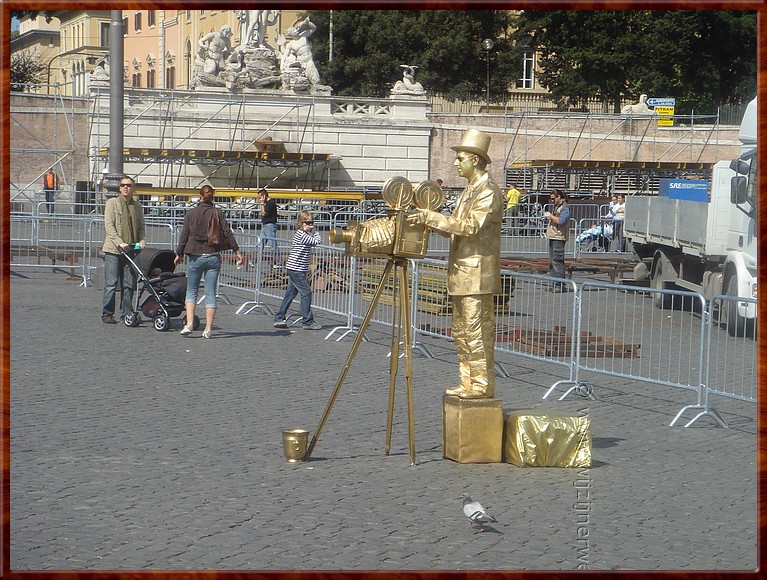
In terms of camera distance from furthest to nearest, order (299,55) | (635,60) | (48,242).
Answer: (635,60) < (299,55) < (48,242)

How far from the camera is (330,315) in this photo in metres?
16.1

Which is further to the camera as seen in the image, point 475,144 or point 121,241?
point 121,241

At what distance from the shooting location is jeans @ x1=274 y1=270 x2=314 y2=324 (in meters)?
14.2

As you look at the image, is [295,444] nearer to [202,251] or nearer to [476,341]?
[476,341]

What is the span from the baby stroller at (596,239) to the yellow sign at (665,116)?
17.8 meters

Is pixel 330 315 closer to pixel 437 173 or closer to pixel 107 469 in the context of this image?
pixel 107 469

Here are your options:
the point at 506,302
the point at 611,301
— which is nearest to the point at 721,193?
the point at 611,301

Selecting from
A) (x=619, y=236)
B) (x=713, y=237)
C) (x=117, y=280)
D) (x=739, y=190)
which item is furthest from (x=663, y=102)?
(x=117, y=280)

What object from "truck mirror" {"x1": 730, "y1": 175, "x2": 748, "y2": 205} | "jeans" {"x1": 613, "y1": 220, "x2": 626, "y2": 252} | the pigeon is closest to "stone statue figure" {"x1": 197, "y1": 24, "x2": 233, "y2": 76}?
"jeans" {"x1": 613, "y1": 220, "x2": 626, "y2": 252}

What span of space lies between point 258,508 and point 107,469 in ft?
4.40

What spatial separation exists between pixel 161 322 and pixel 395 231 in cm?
707

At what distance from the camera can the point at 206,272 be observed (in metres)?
13.4

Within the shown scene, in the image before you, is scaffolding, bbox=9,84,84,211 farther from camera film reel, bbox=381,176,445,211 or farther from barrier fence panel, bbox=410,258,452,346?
camera film reel, bbox=381,176,445,211

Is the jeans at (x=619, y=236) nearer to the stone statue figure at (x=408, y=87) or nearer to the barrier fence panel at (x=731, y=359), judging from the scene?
the barrier fence panel at (x=731, y=359)
